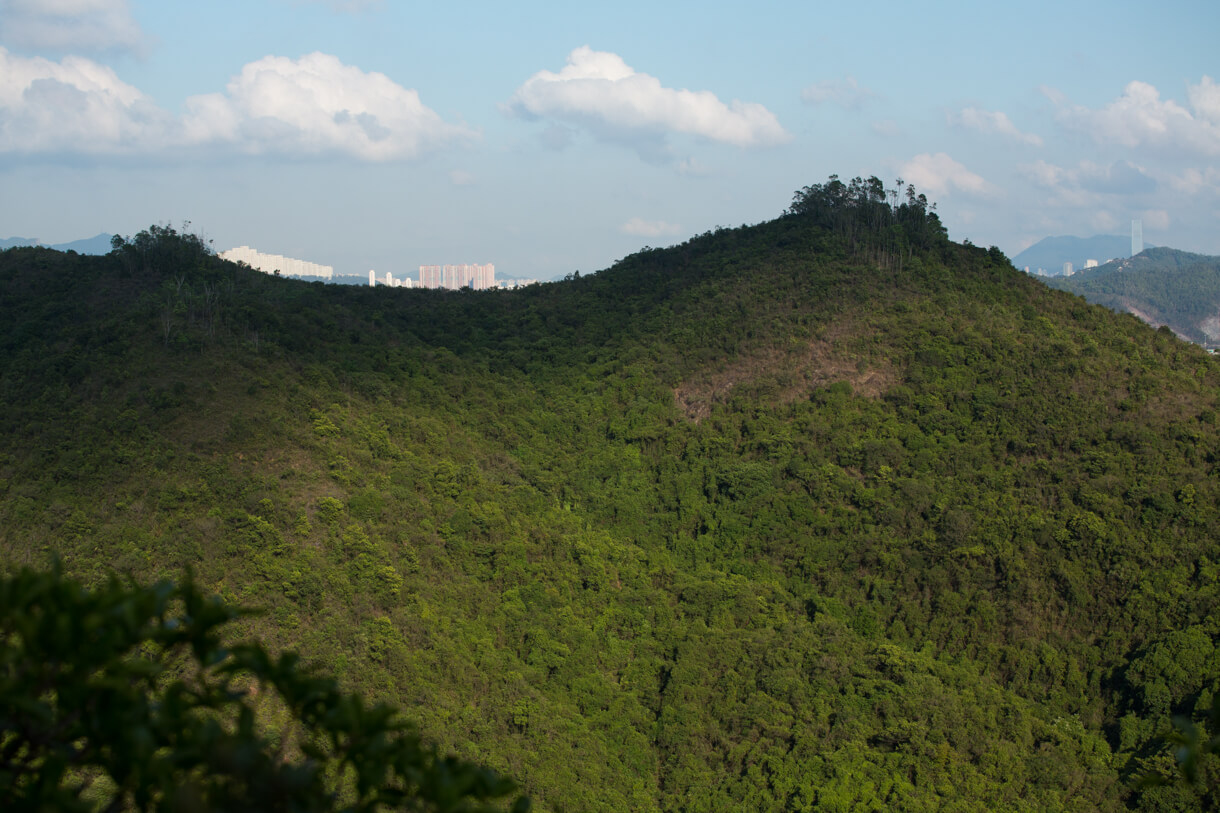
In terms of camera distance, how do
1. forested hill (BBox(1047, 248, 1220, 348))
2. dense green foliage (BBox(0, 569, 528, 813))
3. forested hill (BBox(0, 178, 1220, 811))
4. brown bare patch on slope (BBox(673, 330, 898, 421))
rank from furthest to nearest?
forested hill (BBox(1047, 248, 1220, 348)) → brown bare patch on slope (BBox(673, 330, 898, 421)) → forested hill (BBox(0, 178, 1220, 811)) → dense green foliage (BBox(0, 569, 528, 813))

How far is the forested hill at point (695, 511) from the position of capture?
25125 millimetres

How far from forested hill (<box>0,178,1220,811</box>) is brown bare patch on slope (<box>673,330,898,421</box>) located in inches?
5.8

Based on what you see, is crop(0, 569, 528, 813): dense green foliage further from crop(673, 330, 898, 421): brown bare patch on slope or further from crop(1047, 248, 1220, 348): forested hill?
Answer: crop(1047, 248, 1220, 348): forested hill

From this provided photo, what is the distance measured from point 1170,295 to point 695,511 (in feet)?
416

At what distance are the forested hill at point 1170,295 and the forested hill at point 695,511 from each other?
96.9m

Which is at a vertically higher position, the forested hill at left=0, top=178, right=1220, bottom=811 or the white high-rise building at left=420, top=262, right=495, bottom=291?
the white high-rise building at left=420, top=262, right=495, bottom=291

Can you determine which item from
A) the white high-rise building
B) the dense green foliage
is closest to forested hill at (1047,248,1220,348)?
the white high-rise building

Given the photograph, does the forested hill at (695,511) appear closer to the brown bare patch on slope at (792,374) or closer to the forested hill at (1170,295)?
the brown bare patch on slope at (792,374)

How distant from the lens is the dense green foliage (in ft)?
12.4

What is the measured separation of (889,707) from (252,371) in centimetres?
2579

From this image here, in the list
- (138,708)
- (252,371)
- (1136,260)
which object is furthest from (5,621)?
(1136,260)

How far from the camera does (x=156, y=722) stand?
13.1 feet

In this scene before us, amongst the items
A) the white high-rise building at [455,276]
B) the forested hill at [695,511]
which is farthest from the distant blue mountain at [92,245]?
the forested hill at [695,511]

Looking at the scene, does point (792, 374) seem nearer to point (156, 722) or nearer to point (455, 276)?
point (156, 722)
